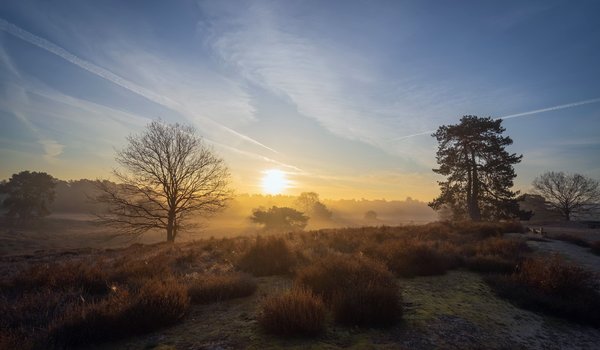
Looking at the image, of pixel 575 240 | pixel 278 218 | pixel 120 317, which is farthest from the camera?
pixel 278 218

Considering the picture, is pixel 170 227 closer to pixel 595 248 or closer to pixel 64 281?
pixel 64 281

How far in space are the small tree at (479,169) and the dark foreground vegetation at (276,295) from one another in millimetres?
20955

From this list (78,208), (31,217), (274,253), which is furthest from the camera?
(78,208)

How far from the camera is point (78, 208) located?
92.7 m

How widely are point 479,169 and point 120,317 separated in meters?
31.8

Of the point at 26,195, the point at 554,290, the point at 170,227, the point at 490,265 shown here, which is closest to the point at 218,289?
the point at 554,290

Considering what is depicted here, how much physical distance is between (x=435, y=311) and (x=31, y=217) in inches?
3099

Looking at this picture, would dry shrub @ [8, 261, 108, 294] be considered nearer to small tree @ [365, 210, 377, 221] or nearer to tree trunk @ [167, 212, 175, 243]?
tree trunk @ [167, 212, 175, 243]

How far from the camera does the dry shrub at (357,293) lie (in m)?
4.47

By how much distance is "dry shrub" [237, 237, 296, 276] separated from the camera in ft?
28.4

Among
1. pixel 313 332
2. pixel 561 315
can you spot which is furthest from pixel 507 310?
pixel 313 332

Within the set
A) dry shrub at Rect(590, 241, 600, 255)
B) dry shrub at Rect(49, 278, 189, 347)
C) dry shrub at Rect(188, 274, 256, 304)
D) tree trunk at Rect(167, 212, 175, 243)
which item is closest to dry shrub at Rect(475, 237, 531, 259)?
dry shrub at Rect(590, 241, 600, 255)

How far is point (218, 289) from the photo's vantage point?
241 inches

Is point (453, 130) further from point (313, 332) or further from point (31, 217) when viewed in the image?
point (31, 217)
